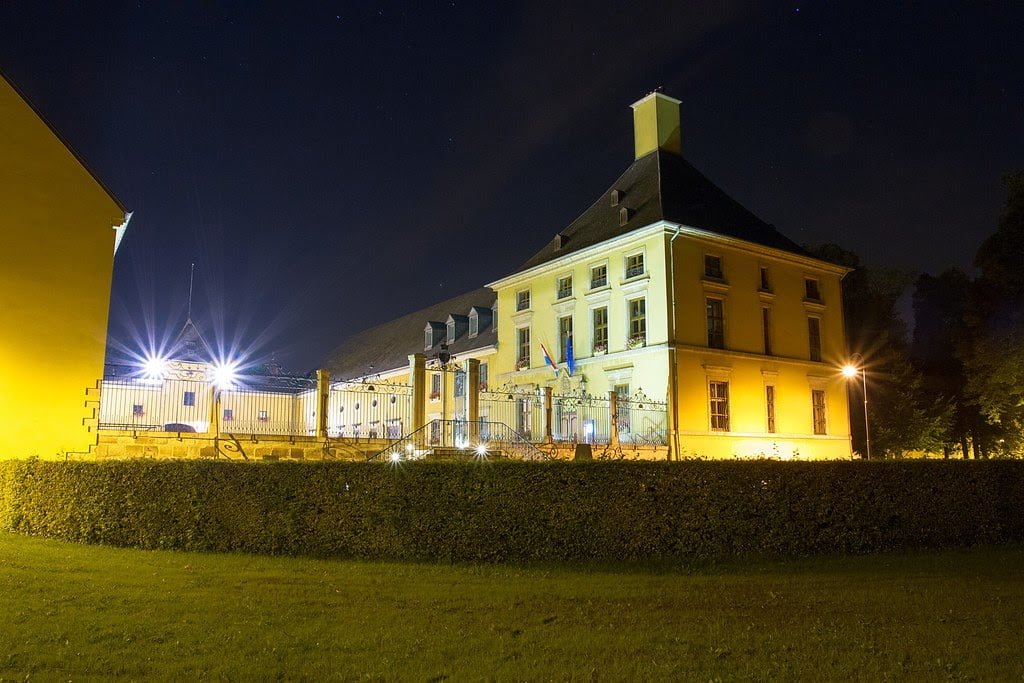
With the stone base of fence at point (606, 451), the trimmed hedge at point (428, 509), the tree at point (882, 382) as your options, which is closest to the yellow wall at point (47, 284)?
the trimmed hedge at point (428, 509)

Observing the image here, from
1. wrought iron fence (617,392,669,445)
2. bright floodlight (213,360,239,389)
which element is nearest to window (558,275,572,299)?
wrought iron fence (617,392,669,445)

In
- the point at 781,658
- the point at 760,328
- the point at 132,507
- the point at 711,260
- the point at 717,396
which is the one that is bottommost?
the point at 781,658

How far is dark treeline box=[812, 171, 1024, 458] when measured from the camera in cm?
3500

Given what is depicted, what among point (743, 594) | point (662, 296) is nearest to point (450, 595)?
point (743, 594)

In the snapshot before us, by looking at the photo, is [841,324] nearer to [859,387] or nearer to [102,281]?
[859,387]

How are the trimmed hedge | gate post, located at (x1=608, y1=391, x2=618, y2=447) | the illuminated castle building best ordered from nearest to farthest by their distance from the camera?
the trimmed hedge < gate post, located at (x1=608, y1=391, x2=618, y2=447) < the illuminated castle building

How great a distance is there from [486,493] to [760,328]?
932 inches

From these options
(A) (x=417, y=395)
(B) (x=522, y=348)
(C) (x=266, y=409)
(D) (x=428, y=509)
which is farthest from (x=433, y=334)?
(D) (x=428, y=509)

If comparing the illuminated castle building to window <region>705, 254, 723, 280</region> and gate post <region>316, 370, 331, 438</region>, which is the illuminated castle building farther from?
gate post <region>316, 370, 331, 438</region>

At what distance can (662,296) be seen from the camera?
101 ft

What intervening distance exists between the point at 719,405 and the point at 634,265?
6.45 metres

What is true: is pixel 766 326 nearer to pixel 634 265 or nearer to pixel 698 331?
pixel 698 331

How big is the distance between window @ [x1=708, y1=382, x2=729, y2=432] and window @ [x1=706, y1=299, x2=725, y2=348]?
1.68 metres

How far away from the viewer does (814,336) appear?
119ft
